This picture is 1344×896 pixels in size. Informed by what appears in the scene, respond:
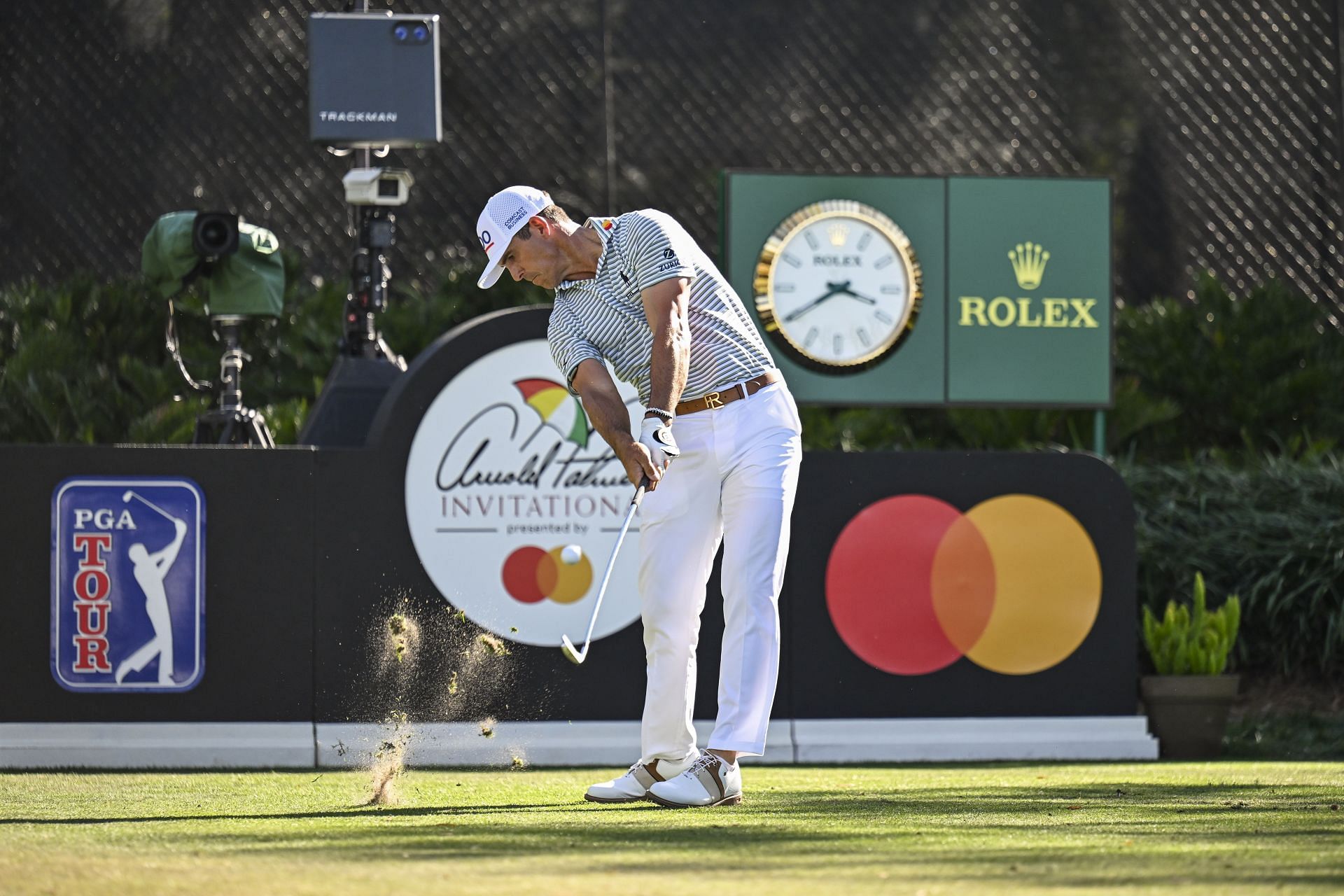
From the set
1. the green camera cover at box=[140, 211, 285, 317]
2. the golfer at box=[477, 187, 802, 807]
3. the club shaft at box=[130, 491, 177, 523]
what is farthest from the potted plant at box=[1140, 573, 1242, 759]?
the green camera cover at box=[140, 211, 285, 317]

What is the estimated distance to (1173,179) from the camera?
45.0 feet

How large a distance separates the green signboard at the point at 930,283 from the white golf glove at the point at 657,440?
17.5ft

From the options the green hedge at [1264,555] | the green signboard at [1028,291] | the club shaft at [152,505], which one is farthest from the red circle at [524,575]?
the green hedge at [1264,555]

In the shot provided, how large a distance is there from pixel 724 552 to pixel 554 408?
118 inches

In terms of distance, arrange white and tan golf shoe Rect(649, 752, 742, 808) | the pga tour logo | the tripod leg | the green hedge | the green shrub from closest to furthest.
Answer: white and tan golf shoe Rect(649, 752, 742, 808)
the pga tour logo
the green shrub
the tripod leg
the green hedge

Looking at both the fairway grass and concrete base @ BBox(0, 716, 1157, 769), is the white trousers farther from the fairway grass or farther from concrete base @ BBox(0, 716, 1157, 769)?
concrete base @ BBox(0, 716, 1157, 769)

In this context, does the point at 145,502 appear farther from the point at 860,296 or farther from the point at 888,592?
the point at 860,296

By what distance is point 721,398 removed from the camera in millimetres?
5039

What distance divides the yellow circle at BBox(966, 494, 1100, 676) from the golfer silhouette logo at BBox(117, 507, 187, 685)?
3.46 meters

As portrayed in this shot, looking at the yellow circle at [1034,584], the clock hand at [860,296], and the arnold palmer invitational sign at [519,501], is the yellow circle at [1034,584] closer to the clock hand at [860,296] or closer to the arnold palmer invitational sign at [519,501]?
the arnold palmer invitational sign at [519,501]

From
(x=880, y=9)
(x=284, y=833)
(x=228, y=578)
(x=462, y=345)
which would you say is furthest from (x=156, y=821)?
(x=880, y=9)

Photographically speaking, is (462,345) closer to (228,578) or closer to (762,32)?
(228,578)

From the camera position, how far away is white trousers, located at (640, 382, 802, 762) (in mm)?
4992

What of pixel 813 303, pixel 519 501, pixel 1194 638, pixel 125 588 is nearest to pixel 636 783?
pixel 519 501
